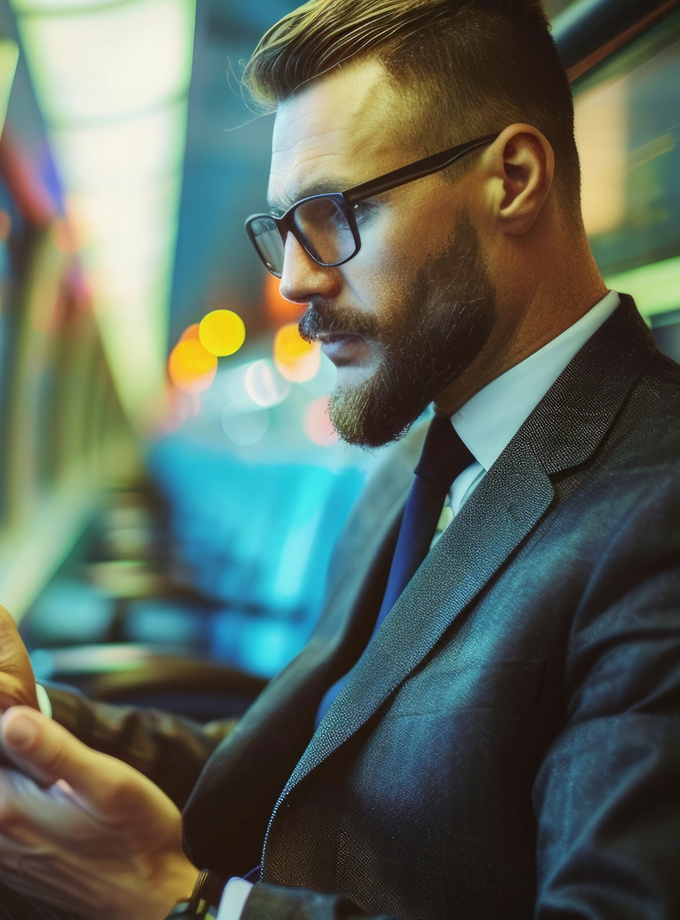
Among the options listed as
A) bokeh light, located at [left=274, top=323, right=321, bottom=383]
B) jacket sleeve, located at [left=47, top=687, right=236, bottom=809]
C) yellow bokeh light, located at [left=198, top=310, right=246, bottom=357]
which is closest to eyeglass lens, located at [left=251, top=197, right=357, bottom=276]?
jacket sleeve, located at [left=47, top=687, right=236, bottom=809]

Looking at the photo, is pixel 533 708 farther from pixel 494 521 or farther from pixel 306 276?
pixel 306 276

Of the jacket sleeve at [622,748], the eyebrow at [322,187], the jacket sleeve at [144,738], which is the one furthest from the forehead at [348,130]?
the jacket sleeve at [144,738]

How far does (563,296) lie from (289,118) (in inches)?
18.9

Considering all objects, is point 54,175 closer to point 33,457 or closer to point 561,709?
point 33,457

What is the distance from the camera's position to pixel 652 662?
2.07ft

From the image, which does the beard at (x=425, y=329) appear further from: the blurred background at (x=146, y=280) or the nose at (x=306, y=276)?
the blurred background at (x=146, y=280)

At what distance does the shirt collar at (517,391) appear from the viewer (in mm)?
938

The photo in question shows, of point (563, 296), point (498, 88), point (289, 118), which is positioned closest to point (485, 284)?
point (563, 296)

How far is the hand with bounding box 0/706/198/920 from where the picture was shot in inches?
35.4

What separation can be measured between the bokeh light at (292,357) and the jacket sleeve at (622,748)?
5439mm

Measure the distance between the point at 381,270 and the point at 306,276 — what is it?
111 mm

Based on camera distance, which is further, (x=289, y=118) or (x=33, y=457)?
(x=33, y=457)

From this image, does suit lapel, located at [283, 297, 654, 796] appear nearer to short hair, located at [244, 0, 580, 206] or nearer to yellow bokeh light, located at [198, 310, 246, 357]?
short hair, located at [244, 0, 580, 206]

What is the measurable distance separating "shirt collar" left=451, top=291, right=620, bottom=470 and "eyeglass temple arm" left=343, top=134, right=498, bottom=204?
0.28 m
